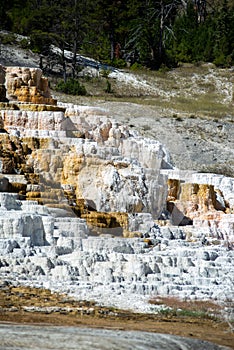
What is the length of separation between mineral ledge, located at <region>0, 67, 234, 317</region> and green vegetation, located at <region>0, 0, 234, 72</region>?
27.7 metres

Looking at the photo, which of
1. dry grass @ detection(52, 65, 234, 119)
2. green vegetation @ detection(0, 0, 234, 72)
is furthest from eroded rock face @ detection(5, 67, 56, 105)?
green vegetation @ detection(0, 0, 234, 72)

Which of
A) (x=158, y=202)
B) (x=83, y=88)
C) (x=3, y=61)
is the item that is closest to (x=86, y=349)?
(x=158, y=202)

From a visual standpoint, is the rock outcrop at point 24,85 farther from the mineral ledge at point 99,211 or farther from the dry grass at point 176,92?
the dry grass at point 176,92

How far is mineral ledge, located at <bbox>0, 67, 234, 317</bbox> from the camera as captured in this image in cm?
1508

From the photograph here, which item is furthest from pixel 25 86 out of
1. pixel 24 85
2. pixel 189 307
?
pixel 189 307

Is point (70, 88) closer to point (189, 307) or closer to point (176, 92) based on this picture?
point (176, 92)

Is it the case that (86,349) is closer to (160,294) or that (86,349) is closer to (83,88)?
(160,294)

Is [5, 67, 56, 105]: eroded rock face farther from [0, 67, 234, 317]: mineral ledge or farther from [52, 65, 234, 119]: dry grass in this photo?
[52, 65, 234, 119]: dry grass

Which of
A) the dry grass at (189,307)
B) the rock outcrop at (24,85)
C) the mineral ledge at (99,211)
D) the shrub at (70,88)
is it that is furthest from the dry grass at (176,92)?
the dry grass at (189,307)

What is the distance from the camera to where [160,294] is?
14.6m

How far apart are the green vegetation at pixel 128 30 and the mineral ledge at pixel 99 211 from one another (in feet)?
91.0

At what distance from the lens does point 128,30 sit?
59938 mm

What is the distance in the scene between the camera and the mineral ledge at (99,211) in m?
15.1

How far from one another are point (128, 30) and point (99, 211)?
131 feet
